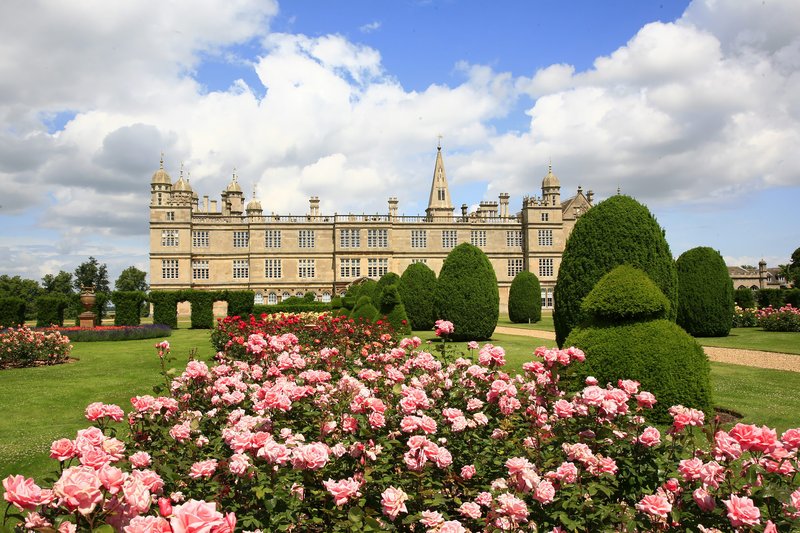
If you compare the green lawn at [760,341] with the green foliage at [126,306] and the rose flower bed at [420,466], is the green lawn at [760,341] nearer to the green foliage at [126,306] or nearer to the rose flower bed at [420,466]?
the rose flower bed at [420,466]

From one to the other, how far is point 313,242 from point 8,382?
35.1m

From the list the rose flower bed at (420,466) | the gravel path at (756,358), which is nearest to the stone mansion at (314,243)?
the gravel path at (756,358)

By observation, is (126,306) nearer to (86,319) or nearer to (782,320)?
(86,319)

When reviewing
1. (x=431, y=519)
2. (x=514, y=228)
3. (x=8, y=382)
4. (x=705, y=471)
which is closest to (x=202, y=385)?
(x=431, y=519)

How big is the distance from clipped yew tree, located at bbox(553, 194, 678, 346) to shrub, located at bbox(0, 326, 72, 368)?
46.3ft

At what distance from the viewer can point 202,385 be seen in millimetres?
5473

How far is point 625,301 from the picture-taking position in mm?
8430

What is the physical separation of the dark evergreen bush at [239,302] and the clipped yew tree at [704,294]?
21.7 m

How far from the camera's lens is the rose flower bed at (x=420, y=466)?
8.41 ft

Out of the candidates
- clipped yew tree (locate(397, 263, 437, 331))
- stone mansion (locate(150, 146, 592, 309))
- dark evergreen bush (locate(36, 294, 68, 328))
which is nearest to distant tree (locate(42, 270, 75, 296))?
stone mansion (locate(150, 146, 592, 309))

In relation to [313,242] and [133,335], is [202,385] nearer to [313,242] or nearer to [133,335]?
[133,335]

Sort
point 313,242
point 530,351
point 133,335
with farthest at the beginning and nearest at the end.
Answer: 1. point 313,242
2. point 133,335
3. point 530,351

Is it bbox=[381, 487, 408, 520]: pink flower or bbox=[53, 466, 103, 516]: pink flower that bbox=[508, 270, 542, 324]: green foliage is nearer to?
bbox=[381, 487, 408, 520]: pink flower

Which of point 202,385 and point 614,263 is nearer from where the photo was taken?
point 202,385
